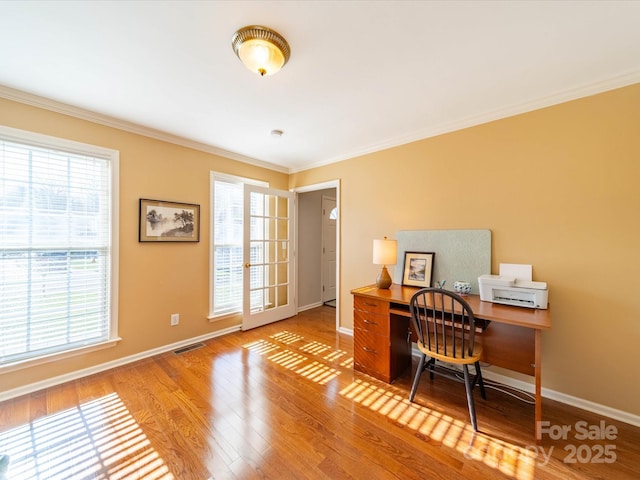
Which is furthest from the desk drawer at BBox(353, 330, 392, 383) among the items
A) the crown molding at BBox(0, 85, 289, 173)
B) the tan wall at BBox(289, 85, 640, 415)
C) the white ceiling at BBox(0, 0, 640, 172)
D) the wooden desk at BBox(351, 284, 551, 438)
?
the crown molding at BBox(0, 85, 289, 173)

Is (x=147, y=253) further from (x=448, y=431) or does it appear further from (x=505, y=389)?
(x=505, y=389)

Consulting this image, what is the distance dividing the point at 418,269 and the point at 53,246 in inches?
135

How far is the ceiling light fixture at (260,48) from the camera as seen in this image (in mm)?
1453

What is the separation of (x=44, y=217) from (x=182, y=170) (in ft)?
4.18

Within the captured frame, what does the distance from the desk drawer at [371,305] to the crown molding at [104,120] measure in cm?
256

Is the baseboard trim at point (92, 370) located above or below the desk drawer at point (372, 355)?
below

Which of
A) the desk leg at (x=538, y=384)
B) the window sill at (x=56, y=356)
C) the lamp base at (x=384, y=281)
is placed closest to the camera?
the desk leg at (x=538, y=384)

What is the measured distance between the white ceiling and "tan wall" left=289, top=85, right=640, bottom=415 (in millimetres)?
224

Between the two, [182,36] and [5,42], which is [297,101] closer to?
[182,36]

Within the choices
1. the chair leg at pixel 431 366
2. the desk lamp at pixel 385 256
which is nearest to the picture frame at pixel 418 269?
the desk lamp at pixel 385 256

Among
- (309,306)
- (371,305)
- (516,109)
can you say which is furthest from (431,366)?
(309,306)

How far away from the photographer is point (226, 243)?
3492 mm

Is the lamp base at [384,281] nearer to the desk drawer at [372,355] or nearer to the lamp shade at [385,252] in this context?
the lamp shade at [385,252]

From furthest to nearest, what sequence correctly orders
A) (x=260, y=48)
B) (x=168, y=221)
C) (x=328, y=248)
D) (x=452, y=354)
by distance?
(x=328, y=248), (x=168, y=221), (x=452, y=354), (x=260, y=48)
